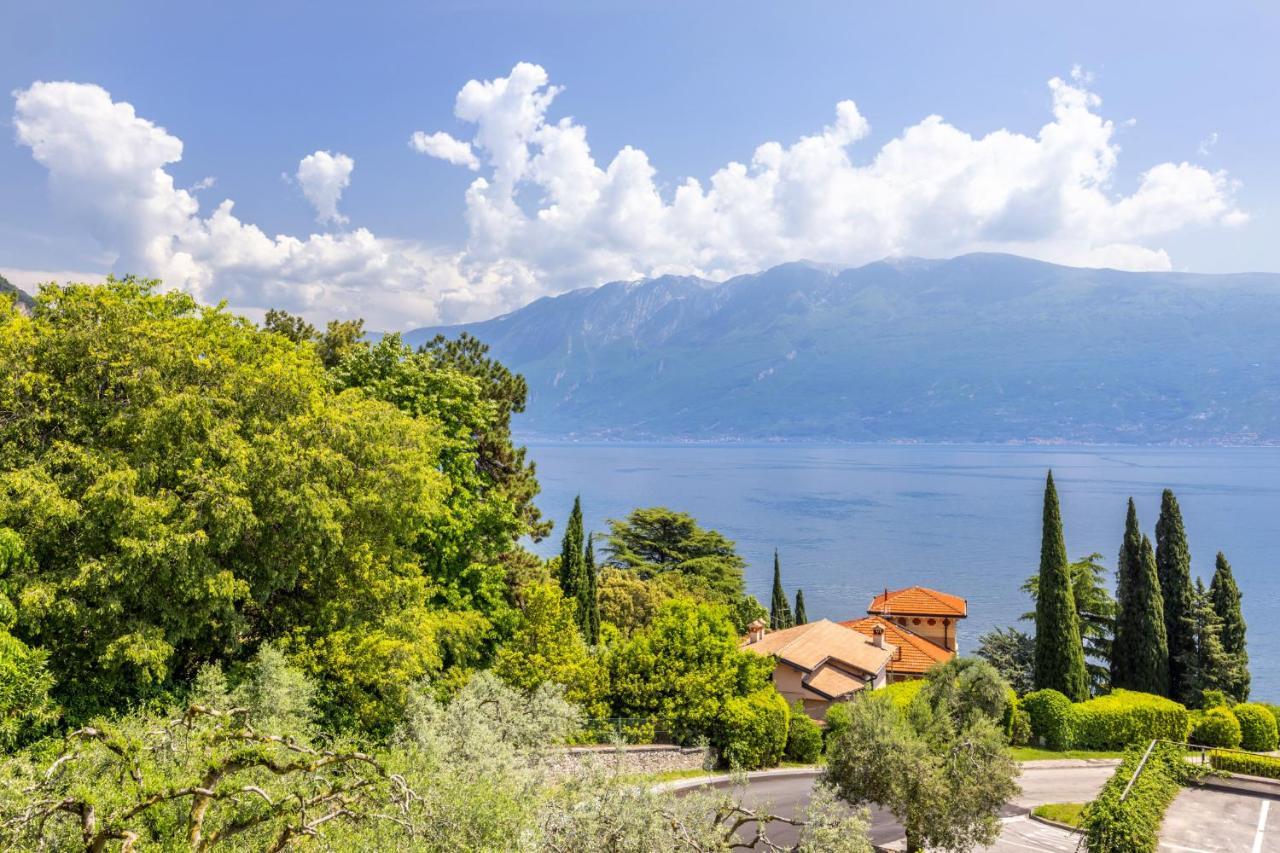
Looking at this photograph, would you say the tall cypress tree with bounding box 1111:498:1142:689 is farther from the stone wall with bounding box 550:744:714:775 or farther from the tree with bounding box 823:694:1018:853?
the stone wall with bounding box 550:744:714:775

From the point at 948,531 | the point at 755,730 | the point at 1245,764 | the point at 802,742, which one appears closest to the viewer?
the point at 1245,764

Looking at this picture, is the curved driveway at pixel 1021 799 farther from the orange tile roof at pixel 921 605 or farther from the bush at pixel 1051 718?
the orange tile roof at pixel 921 605

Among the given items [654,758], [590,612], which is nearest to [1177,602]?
[590,612]

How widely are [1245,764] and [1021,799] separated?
27.7 feet

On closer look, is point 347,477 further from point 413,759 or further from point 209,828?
point 209,828

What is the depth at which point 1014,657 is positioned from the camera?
43.2 metres

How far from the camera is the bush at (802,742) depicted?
100 ft

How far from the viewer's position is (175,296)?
21.9m

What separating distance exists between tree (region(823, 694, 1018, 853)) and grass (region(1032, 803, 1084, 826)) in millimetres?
6296

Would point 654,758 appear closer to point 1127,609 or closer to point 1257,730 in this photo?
point 1257,730

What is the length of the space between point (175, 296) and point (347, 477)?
7.40 m

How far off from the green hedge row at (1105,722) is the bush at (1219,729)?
101 cm

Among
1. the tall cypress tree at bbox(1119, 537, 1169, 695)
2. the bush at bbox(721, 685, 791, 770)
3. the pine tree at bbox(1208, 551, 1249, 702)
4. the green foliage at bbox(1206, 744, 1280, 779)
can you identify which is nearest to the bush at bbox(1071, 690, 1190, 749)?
the tall cypress tree at bbox(1119, 537, 1169, 695)

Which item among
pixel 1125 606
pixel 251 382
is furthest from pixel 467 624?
pixel 1125 606
